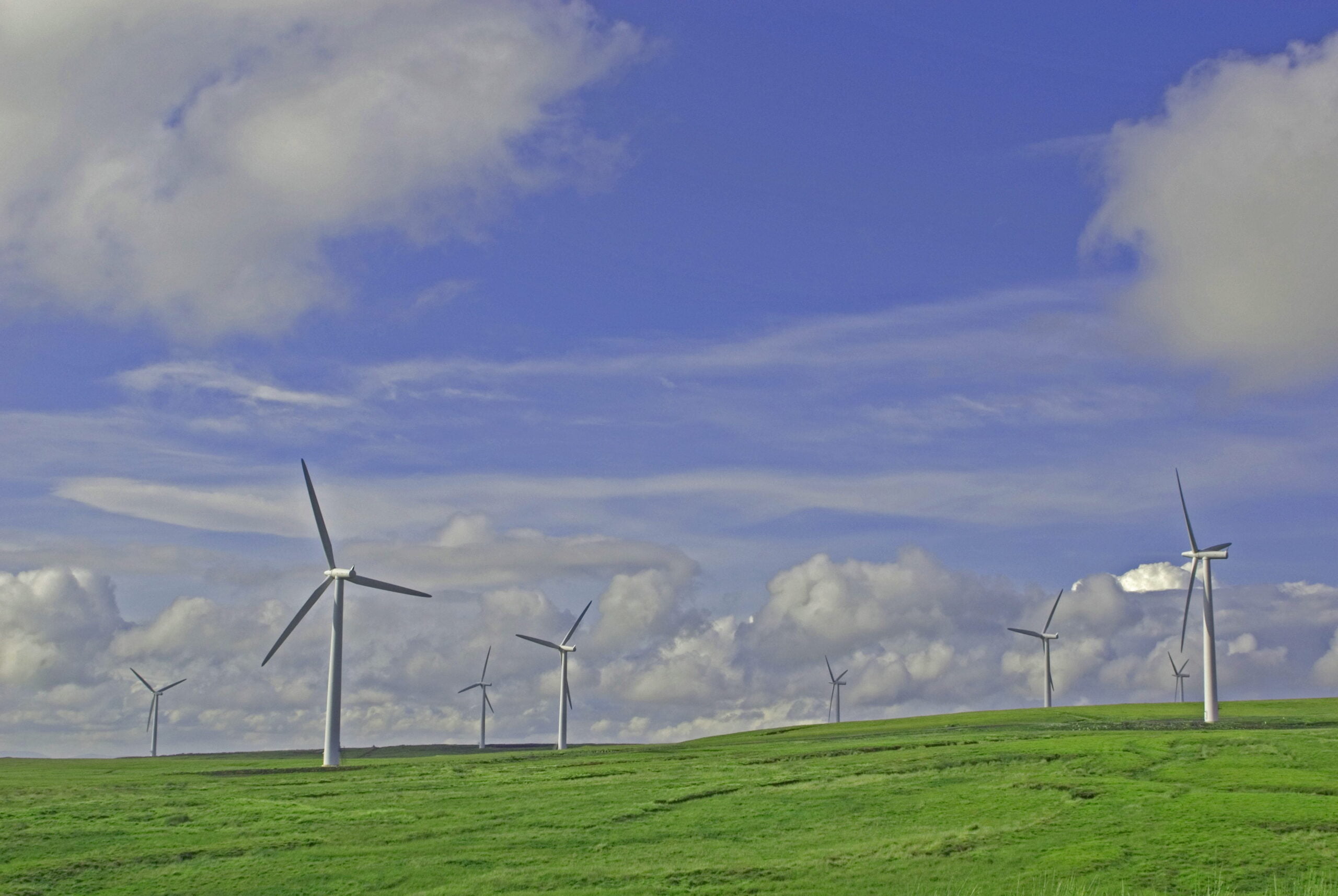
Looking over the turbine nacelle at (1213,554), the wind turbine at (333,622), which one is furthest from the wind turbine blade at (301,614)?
the turbine nacelle at (1213,554)

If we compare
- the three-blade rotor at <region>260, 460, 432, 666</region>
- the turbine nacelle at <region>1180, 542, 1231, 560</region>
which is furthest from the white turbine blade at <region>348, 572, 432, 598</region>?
the turbine nacelle at <region>1180, 542, 1231, 560</region>

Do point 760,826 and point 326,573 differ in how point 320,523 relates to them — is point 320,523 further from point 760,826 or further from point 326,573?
point 760,826

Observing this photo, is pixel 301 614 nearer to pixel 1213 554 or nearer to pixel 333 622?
pixel 333 622

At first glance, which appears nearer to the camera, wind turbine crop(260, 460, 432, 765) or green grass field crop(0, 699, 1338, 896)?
green grass field crop(0, 699, 1338, 896)

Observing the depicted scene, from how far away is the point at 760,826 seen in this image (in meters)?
63.6

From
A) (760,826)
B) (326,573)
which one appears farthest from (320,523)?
(760,826)

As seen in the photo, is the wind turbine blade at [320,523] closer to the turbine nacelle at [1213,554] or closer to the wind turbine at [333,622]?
the wind turbine at [333,622]

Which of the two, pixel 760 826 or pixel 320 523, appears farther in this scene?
pixel 320 523

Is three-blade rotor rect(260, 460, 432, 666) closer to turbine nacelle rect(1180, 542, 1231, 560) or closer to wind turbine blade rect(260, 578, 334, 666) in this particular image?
wind turbine blade rect(260, 578, 334, 666)

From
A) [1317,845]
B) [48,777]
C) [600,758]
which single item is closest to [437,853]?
[1317,845]

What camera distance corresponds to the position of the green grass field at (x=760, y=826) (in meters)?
51.0

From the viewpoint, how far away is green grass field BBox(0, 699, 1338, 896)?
51.0 meters

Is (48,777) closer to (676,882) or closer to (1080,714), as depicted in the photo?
(676,882)

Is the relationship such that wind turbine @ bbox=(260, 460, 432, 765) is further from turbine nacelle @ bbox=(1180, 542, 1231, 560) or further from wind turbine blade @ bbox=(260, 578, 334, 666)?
turbine nacelle @ bbox=(1180, 542, 1231, 560)
